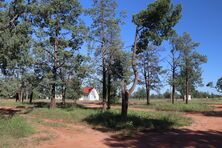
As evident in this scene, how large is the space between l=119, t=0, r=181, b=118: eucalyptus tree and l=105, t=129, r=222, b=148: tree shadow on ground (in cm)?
534

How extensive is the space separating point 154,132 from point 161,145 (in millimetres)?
4166

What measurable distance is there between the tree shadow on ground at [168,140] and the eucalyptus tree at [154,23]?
534 centimetres

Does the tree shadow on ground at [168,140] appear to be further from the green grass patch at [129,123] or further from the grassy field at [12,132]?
the grassy field at [12,132]

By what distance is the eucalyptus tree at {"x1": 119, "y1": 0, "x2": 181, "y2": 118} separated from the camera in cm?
2183

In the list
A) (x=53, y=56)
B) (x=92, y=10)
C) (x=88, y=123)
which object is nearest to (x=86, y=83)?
(x=53, y=56)

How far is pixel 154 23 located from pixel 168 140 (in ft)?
30.8

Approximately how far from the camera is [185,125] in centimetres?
2114

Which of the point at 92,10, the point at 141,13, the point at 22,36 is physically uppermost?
the point at 92,10

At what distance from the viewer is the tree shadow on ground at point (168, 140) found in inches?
557

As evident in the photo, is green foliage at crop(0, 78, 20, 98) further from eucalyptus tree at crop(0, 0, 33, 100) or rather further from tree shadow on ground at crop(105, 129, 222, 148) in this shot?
tree shadow on ground at crop(105, 129, 222, 148)

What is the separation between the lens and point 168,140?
1520cm

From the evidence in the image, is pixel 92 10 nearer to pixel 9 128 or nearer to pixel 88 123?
pixel 88 123

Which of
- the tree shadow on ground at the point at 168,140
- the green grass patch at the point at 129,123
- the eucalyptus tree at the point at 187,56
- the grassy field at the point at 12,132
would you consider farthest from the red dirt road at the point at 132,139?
the eucalyptus tree at the point at 187,56

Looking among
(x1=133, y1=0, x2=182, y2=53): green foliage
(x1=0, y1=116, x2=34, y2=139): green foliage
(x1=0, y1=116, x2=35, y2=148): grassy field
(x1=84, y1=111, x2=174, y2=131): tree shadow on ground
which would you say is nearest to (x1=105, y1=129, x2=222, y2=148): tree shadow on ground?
(x1=84, y1=111, x2=174, y2=131): tree shadow on ground
